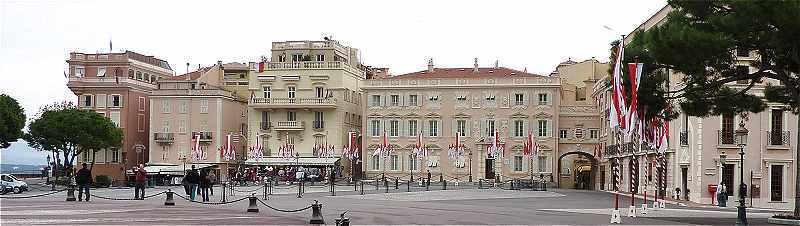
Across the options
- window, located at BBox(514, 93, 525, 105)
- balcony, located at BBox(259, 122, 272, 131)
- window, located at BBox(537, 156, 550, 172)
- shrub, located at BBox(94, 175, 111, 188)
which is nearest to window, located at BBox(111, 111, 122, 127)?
balcony, located at BBox(259, 122, 272, 131)

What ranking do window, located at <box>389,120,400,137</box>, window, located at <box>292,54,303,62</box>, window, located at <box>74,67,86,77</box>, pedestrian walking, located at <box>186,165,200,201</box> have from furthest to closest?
window, located at <box>74,67,86,77</box> → window, located at <box>292,54,303,62</box> → window, located at <box>389,120,400,137</box> → pedestrian walking, located at <box>186,165,200,201</box>

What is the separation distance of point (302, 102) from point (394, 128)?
28.1ft

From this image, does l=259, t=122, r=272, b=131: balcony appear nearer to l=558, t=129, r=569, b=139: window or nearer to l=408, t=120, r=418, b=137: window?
l=408, t=120, r=418, b=137: window

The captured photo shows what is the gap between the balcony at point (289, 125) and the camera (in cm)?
9956

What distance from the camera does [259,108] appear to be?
10019cm

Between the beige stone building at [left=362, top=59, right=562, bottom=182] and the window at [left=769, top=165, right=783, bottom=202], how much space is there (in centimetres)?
3561

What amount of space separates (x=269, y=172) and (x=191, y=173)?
50.6m

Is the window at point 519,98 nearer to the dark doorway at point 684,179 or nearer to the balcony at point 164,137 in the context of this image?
the balcony at point 164,137

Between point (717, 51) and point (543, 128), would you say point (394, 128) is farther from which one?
point (717, 51)

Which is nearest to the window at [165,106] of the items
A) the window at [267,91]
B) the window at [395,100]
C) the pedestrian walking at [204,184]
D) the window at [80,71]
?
the window at [80,71]

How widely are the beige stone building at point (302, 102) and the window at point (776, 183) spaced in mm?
47579

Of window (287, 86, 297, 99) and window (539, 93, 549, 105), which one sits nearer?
window (539, 93, 549, 105)

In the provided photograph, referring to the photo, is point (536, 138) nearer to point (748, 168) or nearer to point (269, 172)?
point (269, 172)

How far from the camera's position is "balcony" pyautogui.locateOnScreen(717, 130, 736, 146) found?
57.0 meters
